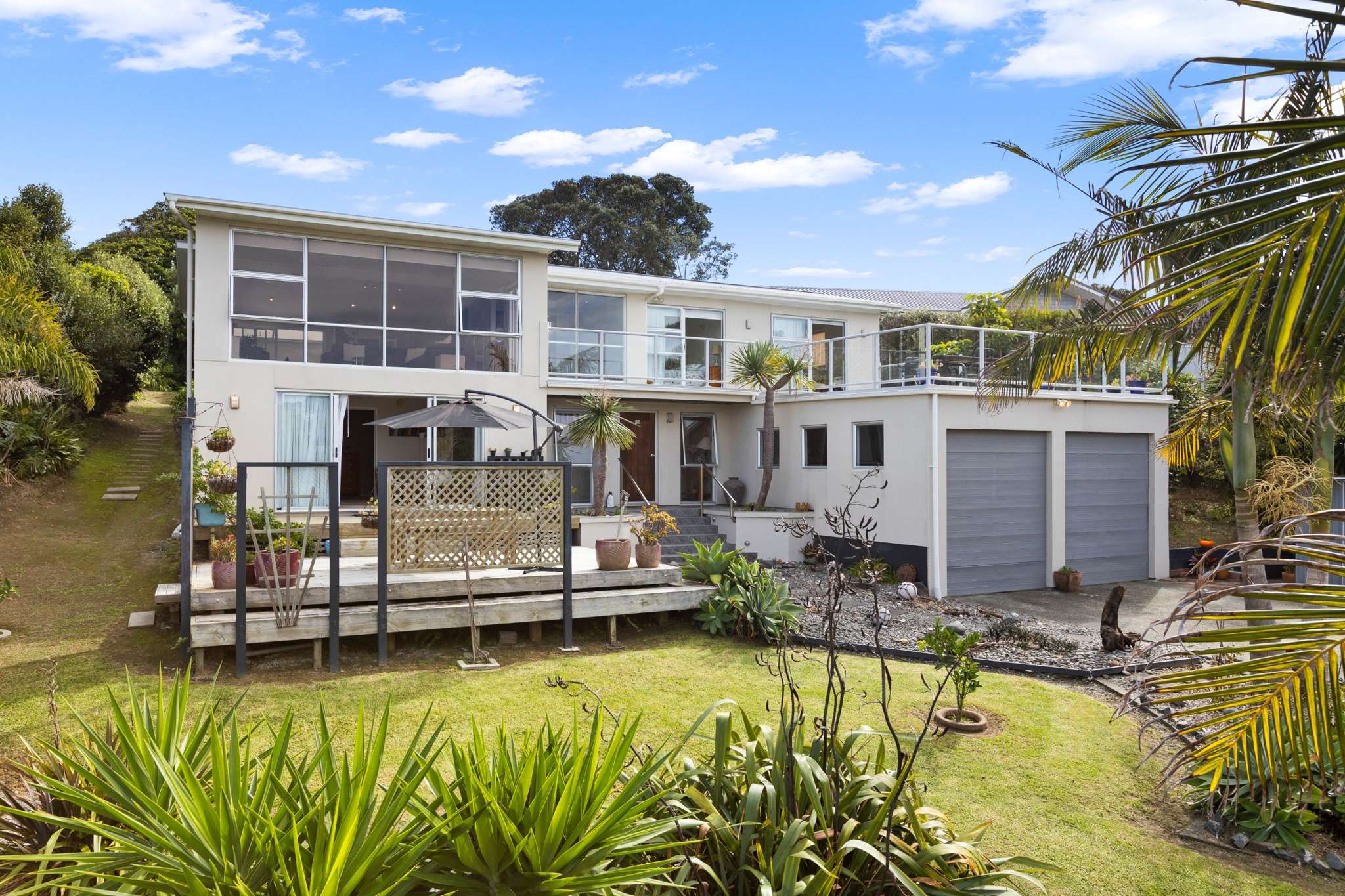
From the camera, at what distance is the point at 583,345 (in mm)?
16188

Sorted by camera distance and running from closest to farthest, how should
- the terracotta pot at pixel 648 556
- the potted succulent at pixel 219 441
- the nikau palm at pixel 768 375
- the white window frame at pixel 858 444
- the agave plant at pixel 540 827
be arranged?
the agave plant at pixel 540 827 → the terracotta pot at pixel 648 556 → the potted succulent at pixel 219 441 → the white window frame at pixel 858 444 → the nikau palm at pixel 768 375

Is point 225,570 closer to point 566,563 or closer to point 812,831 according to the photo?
point 566,563

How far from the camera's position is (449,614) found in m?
8.73

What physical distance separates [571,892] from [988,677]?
7.02 m

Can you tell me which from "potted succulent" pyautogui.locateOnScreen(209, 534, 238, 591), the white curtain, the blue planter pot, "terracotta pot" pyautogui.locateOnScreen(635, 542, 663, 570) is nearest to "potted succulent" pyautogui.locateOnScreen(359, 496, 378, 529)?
the white curtain

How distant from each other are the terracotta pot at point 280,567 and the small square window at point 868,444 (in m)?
9.83

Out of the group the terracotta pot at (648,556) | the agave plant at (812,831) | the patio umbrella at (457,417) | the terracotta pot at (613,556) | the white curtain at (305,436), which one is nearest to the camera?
the agave plant at (812,831)

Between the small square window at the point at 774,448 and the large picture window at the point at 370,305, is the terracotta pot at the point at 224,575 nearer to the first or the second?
the large picture window at the point at 370,305

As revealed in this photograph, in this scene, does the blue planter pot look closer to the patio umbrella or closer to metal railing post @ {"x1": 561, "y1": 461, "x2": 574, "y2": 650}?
the patio umbrella

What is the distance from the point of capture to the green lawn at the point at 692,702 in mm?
4617

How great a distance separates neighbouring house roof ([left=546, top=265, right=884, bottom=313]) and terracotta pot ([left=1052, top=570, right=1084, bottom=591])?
26.7 ft

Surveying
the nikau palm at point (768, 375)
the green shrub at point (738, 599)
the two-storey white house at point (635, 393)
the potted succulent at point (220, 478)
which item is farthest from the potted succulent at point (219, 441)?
the nikau palm at point (768, 375)

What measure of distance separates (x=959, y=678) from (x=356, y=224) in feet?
37.3

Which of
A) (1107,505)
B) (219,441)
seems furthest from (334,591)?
(1107,505)
